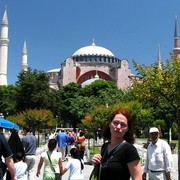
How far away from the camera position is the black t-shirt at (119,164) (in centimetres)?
261

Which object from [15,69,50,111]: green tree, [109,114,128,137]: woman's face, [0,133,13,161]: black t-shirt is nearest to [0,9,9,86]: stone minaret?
[15,69,50,111]: green tree

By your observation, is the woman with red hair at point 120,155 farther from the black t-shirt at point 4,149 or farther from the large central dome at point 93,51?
the large central dome at point 93,51

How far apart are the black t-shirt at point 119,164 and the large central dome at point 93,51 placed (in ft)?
281

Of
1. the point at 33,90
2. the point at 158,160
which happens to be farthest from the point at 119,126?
the point at 33,90

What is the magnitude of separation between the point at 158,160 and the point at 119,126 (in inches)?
100

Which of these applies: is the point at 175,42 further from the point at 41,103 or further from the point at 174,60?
the point at 174,60

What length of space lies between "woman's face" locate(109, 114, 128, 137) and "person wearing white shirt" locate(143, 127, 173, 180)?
8.19 feet

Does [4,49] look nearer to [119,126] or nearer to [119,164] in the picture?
[119,126]

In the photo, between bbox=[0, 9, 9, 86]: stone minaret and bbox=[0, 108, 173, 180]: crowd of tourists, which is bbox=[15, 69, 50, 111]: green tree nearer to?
bbox=[0, 108, 173, 180]: crowd of tourists

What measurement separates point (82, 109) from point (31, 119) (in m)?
26.0

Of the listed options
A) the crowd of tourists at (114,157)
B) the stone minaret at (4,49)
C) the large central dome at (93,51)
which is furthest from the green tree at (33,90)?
the large central dome at (93,51)

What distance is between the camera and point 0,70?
238 feet

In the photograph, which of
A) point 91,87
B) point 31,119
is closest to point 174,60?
point 31,119

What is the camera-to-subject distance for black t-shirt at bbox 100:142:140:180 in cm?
261
